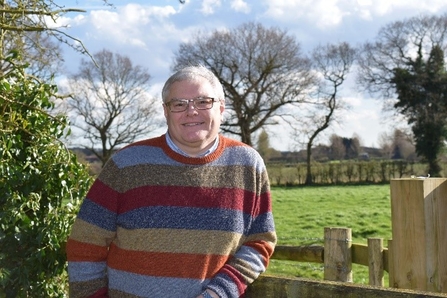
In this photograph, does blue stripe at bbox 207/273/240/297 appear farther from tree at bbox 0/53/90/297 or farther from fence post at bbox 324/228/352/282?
fence post at bbox 324/228/352/282

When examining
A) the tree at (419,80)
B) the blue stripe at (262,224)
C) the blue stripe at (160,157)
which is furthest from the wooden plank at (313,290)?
the tree at (419,80)

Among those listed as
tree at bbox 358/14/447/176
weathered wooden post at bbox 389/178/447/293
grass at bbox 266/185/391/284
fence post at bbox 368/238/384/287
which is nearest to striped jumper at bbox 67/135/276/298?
weathered wooden post at bbox 389/178/447/293

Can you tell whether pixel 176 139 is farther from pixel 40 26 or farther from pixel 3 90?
pixel 40 26

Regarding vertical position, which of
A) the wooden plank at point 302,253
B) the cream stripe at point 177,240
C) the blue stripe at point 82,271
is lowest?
the wooden plank at point 302,253

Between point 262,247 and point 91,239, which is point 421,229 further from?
point 91,239

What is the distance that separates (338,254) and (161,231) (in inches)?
89.0

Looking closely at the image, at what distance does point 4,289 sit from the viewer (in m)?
3.57

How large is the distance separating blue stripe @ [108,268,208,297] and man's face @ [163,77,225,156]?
507mm

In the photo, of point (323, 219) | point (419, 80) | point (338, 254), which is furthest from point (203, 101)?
point (419, 80)

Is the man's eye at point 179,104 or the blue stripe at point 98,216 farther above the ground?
the man's eye at point 179,104

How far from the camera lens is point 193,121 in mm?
2576

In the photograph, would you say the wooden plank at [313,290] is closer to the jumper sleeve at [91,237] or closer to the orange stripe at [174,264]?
the orange stripe at [174,264]

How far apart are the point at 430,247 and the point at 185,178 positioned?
1.46 m

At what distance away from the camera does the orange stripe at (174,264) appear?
2.50 metres
